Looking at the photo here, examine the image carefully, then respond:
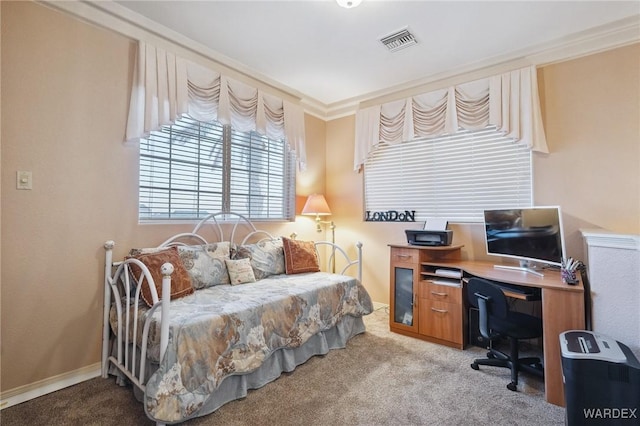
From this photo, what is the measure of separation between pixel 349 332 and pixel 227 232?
5.15 feet

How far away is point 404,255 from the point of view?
3086 millimetres

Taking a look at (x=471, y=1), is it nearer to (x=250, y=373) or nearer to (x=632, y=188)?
(x=632, y=188)

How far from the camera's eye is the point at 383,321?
3.41 m

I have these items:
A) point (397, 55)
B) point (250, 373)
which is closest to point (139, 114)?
point (250, 373)

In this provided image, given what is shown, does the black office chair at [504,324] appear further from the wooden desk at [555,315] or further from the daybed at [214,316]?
the daybed at [214,316]

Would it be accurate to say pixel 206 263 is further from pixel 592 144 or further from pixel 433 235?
pixel 592 144

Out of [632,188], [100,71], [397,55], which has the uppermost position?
[397,55]

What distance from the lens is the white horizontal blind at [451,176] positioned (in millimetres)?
2993

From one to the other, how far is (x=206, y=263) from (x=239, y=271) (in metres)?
0.30

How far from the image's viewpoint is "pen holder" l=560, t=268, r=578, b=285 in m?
2.04

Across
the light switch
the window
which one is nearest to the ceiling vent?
the window

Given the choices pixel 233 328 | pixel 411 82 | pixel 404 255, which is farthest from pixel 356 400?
pixel 411 82

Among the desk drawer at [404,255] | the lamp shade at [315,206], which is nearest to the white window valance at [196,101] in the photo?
the lamp shade at [315,206]

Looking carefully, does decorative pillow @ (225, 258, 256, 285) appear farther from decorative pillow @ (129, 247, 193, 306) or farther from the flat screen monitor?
the flat screen monitor
